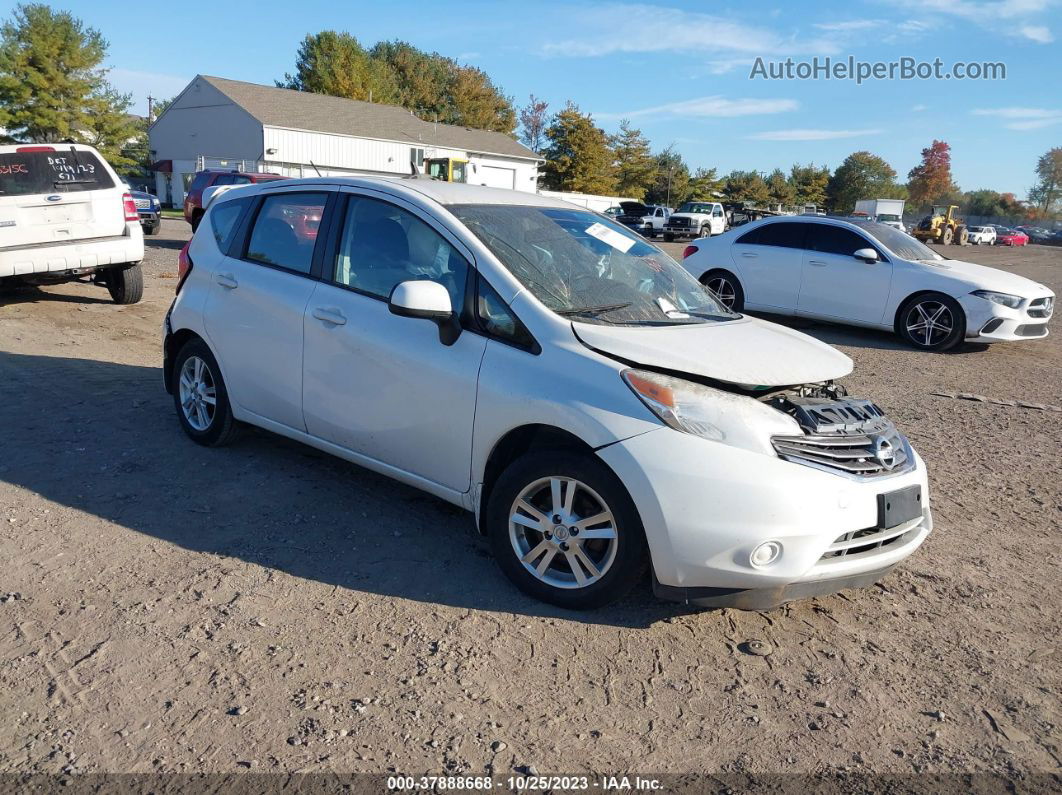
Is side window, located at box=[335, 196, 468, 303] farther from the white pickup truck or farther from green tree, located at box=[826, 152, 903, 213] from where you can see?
green tree, located at box=[826, 152, 903, 213]

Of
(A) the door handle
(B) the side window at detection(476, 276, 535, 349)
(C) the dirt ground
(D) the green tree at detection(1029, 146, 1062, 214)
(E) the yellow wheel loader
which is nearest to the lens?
(C) the dirt ground

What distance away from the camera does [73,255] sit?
9.67 m

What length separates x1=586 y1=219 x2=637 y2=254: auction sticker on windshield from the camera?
4590mm

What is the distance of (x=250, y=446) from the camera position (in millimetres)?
5562

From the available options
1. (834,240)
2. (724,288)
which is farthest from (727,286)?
(834,240)

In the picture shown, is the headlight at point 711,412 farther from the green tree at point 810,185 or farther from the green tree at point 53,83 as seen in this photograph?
the green tree at point 810,185

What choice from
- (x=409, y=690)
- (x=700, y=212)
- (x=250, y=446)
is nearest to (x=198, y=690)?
(x=409, y=690)

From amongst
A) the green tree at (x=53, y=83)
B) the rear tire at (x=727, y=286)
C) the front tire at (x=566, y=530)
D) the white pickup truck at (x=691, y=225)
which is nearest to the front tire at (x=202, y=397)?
the front tire at (x=566, y=530)

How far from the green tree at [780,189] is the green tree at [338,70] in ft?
125

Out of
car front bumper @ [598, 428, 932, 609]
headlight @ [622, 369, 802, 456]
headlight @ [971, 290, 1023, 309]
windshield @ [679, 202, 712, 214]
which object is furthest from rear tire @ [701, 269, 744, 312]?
windshield @ [679, 202, 712, 214]

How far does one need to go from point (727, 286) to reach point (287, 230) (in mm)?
8433

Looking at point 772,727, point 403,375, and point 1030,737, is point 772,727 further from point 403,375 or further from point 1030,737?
point 403,375

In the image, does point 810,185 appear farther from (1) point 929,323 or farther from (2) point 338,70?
(1) point 929,323

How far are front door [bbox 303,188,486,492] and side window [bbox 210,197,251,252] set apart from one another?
110 cm
